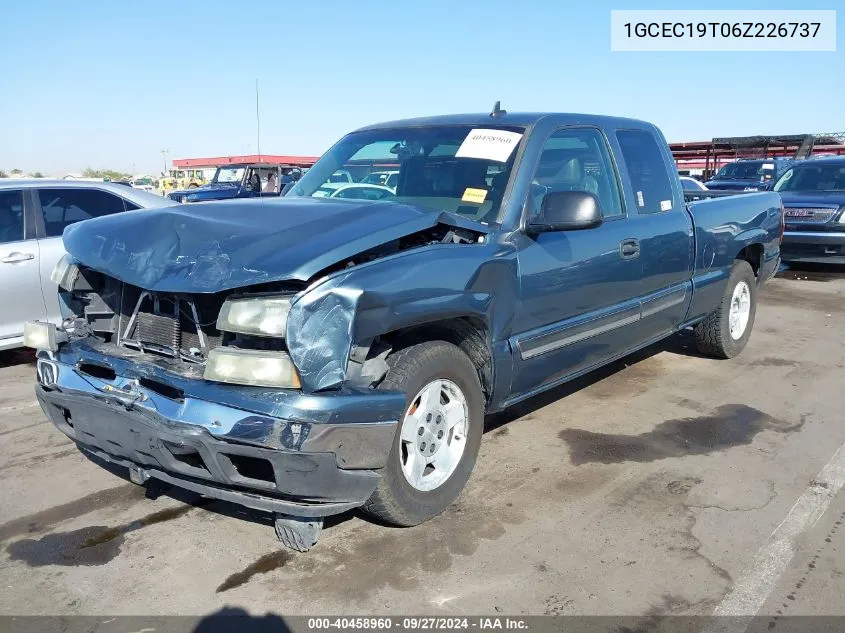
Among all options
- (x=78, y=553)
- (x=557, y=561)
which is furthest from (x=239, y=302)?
(x=557, y=561)

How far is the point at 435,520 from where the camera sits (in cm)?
342

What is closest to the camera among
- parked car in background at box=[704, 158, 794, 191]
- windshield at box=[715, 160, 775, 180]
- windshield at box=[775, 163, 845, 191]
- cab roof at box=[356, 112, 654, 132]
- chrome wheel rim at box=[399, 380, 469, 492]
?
chrome wheel rim at box=[399, 380, 469, 492]

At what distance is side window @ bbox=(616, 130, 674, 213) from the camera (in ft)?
15.7

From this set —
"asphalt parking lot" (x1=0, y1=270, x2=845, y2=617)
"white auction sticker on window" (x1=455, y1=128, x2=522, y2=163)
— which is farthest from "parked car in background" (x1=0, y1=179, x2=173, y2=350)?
"white auction sticker on window" (x1=455, y1=128, x2=522, y2=163)

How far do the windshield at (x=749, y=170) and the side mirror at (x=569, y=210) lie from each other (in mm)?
15253

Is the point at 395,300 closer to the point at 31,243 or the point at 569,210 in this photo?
the point at 569,210

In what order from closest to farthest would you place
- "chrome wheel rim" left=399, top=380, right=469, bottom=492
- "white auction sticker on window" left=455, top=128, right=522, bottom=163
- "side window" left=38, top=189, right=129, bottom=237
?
1. "chrome wheel rim" left=399, top=380, right=469, bottom=492
2. "white auction sticker on window" left=455, top=128, right=522, bottom=163
3. "side window" left=38, top=189, right=129, bottom=237

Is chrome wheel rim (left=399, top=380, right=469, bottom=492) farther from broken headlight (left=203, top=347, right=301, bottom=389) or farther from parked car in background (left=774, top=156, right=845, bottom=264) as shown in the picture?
parked car in background (left=774, top=156, right=845, bottom=264)

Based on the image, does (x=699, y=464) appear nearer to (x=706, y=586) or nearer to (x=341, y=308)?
(x=706, y=586)

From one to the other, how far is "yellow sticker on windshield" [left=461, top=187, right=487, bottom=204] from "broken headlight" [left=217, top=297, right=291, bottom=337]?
144cm

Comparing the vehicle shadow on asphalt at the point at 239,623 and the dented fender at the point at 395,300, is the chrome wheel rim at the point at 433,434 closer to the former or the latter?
the dented fender at the point at 395,300

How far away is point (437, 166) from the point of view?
410cm

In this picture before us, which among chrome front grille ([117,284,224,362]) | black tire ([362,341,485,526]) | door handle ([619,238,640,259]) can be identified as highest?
door handle ([619,238,640,259])

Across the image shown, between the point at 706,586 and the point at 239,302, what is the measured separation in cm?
211
